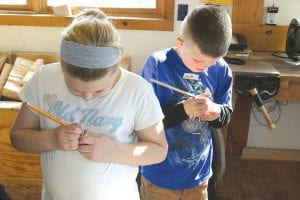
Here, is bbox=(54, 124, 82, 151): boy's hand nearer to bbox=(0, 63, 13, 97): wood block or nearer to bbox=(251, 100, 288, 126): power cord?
bbox=(0, 63, 13, 97): wood block

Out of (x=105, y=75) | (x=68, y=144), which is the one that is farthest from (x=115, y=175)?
(x=105, y=75)

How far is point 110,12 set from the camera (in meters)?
2.70

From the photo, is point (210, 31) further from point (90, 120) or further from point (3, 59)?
point (3, 59)

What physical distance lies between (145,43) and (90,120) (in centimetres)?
175

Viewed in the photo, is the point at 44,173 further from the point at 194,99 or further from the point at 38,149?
the point at 194,99

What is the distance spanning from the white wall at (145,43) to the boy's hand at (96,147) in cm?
177

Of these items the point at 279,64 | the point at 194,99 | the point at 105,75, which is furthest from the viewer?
the point at 279,64

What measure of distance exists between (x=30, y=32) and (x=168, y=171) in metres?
1.84

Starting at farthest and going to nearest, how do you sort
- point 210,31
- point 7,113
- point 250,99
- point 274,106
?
1. point 274,106
2. point 250,99
3. point 7,113
4. point 210,31

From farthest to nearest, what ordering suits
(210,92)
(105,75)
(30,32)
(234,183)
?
(30,32) → (234,183) → (210,92) → (105,75)

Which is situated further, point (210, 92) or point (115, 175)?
point (210, 92)

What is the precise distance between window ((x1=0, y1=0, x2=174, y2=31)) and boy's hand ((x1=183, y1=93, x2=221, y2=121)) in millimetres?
1498

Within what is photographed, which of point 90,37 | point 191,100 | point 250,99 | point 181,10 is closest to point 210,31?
point 191,100

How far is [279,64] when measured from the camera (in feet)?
7.45
